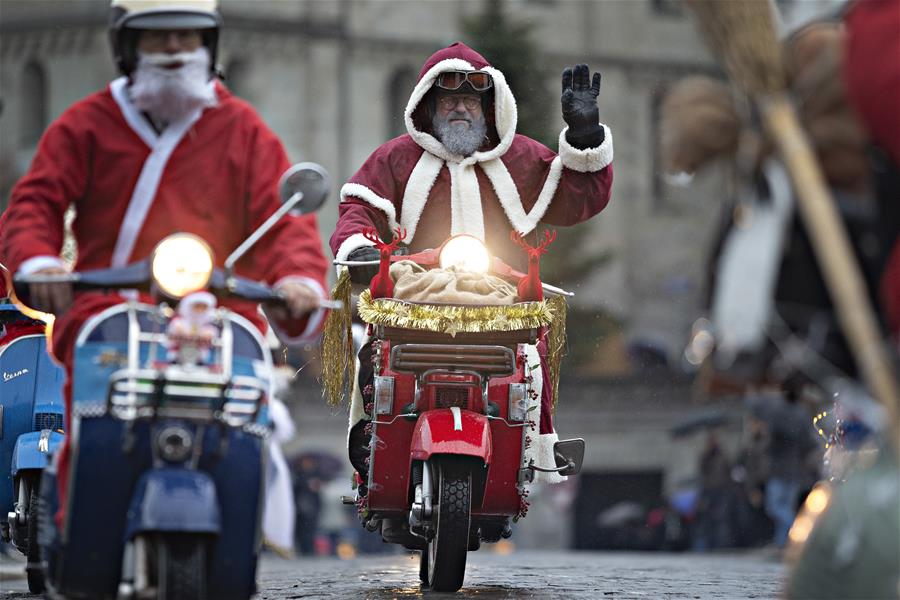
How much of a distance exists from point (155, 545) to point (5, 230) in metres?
1.31

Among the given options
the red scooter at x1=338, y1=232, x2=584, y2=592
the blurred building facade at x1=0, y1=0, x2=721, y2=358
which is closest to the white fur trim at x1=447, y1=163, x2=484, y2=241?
the red scooter at x1=338, y1=232, x2=584, y2=592

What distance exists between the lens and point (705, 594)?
10.7m

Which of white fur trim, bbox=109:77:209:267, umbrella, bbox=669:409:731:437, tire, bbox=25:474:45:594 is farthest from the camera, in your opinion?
umbrella, bbox=669:409:731:437

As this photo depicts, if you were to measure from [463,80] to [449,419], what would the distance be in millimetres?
1730

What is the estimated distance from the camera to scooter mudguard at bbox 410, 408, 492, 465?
31.0 ft

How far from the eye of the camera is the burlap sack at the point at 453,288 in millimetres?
9453

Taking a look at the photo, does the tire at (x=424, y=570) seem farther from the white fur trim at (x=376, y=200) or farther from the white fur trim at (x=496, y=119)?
the white fur trim at (x=496, y=119)

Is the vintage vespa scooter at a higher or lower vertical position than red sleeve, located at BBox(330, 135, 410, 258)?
lower

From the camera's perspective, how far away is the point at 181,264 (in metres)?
6.89

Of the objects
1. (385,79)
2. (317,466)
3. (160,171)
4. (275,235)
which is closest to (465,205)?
(275,235)

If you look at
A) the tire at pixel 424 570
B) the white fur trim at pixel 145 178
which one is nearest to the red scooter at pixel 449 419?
the tire at pixel 424 570

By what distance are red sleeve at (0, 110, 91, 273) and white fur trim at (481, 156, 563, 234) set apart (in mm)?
3276

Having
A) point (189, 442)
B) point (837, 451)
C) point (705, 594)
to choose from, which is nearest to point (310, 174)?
point (189, 442)

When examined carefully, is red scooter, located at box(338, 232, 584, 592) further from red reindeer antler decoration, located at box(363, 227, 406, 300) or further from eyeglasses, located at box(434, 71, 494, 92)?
eyeglasses, located at box(434, 71, 494, 92)
